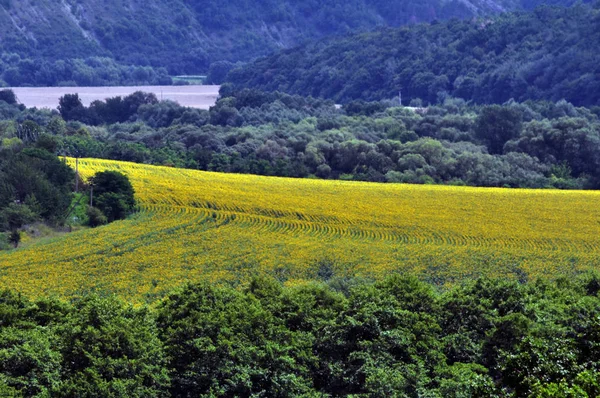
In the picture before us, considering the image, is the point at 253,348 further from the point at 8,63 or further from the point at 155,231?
the point at 8,63

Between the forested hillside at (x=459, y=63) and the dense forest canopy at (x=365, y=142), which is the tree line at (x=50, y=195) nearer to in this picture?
the dense forest canopy at (x=365, y=142)

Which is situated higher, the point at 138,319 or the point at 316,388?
the point at 138,319

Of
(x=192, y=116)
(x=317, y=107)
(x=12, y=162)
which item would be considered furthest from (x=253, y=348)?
(x=317, y=107)

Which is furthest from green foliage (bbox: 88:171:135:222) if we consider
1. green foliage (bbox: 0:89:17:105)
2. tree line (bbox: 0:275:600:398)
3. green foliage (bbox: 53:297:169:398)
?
green foliage (bbox: 0:89:17:105)

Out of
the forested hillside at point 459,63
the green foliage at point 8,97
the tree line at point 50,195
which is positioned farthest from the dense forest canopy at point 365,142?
the forested hillside at point 459,63

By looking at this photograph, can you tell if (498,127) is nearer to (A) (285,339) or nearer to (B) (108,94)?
(A) (285,339)

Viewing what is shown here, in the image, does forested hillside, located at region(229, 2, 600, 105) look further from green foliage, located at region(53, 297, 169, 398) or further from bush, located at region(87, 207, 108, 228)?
green foliage, located at region(53, 297, 169, 398)

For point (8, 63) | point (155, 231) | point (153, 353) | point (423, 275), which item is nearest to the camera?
point (153, 353)
